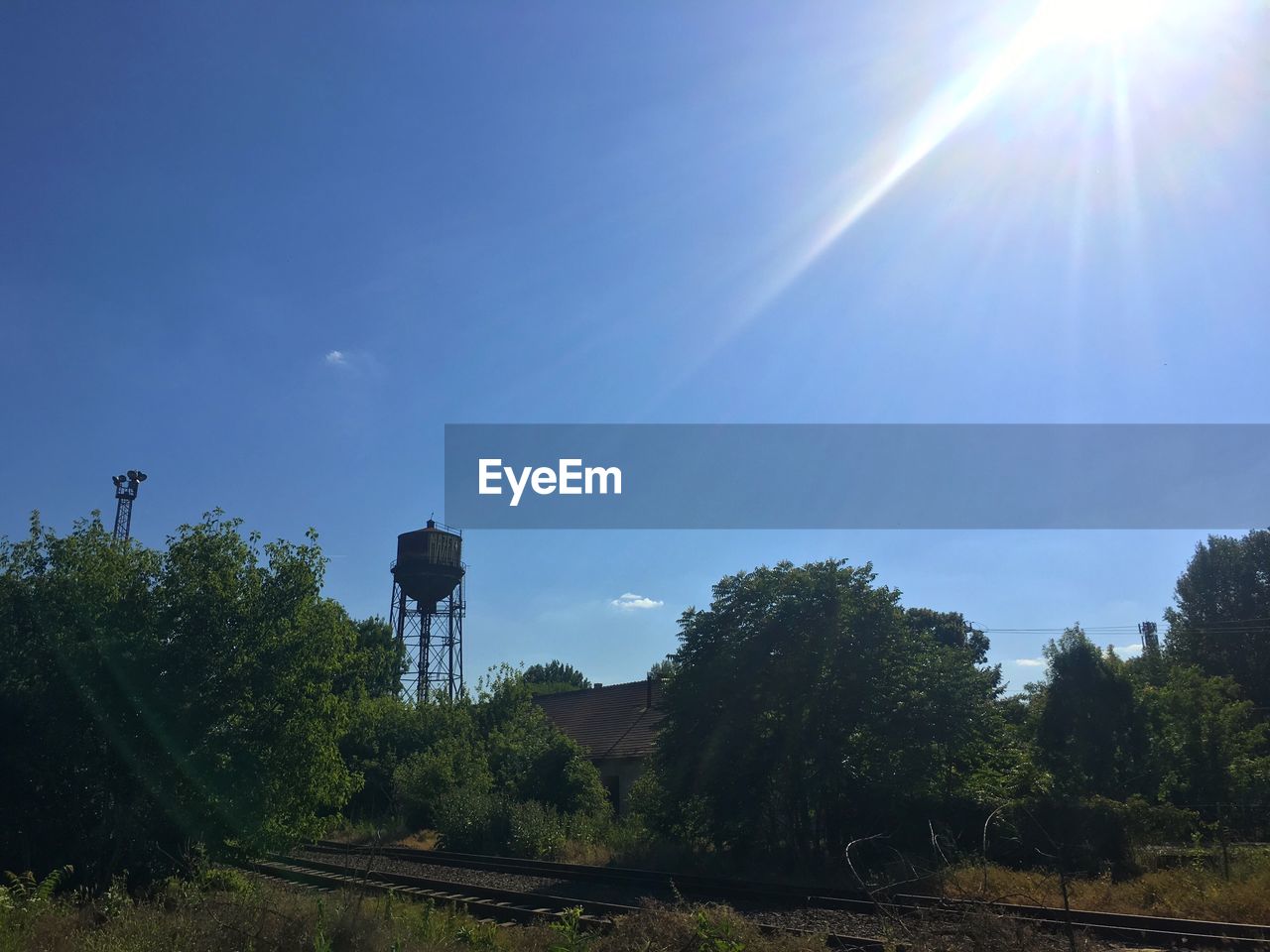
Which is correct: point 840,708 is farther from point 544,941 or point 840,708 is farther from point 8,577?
point 8,577

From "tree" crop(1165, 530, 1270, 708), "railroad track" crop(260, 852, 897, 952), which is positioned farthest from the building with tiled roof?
"tree" crop(1165, 530, 1270, 708)

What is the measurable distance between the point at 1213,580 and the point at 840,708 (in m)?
44.4

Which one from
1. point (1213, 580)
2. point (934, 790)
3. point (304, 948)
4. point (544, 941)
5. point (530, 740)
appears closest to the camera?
point (304, 948)

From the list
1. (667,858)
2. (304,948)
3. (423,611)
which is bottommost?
(667,858)

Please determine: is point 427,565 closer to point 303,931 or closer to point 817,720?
point 817,720

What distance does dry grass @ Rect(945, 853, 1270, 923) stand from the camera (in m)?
11.7

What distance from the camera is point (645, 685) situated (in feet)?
122

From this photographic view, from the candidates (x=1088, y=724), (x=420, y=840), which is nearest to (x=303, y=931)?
(x=1088, y=724)

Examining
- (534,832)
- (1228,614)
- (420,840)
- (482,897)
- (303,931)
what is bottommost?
(420,840)

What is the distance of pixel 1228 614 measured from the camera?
49.6 meters

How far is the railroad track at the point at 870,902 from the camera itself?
956 centimetres

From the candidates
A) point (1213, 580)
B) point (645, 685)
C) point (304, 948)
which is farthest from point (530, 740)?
point (1213, 580)

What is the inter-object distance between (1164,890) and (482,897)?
1117 centimetres

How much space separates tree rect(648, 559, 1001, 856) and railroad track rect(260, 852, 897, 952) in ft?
16.4
